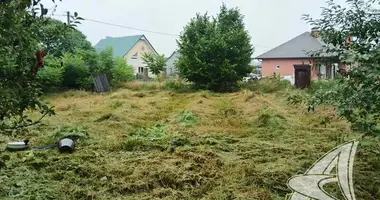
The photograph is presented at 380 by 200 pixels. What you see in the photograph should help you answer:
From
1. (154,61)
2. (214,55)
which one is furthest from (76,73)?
(214,55)

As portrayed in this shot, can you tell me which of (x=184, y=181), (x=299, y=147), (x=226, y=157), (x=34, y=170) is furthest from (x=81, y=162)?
(x=299, y=147)

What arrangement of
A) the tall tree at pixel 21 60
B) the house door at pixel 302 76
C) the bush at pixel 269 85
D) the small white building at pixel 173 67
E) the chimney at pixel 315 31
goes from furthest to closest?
the small white building at pixel 173 67, the bush at pixel 269 85, the house door at pixel 302 76, the chimney at pixel 315 31, the tall tree at pixel 21 60

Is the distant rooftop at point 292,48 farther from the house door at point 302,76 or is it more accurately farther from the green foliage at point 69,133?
the green foliage at point 69,133

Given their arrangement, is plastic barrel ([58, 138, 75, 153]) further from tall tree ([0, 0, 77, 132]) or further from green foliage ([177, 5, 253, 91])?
green foliage ([177, 5, 253, 91])

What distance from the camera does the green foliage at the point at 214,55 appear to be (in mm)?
11227

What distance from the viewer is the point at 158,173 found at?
3080mm

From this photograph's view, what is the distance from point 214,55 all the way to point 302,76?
115 inches

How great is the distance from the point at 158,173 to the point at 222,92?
8358 millimetres

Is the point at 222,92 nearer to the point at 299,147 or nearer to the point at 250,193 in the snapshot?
the point at 299,147

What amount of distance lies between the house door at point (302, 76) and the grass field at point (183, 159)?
447cm

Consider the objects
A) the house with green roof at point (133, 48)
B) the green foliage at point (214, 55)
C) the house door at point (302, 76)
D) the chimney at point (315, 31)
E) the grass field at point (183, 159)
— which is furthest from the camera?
the house with green roof at point (133, 48)

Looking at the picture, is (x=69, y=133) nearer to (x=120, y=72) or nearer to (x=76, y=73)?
(x=76, y=73)

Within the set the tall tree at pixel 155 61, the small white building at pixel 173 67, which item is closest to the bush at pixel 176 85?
the small white building at pixel 173 67

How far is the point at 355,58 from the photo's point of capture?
1.79m
